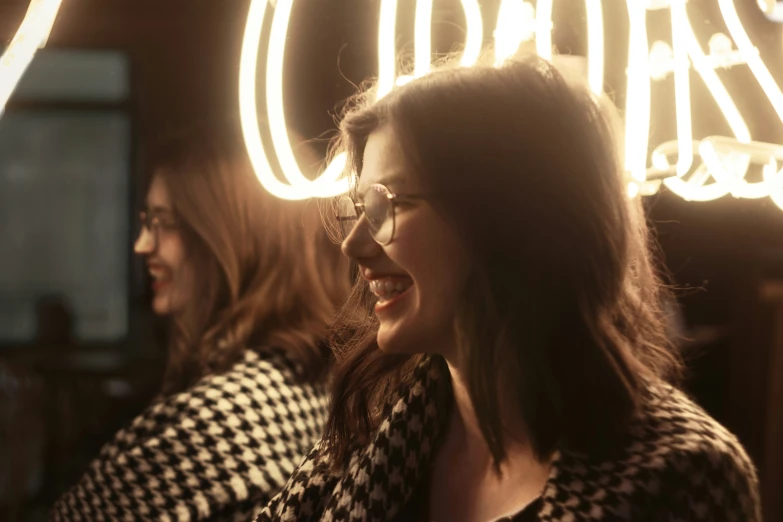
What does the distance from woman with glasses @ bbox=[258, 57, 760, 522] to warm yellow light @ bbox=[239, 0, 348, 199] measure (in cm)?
33

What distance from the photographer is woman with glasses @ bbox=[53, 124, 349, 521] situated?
2.18 meters

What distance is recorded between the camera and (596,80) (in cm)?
188

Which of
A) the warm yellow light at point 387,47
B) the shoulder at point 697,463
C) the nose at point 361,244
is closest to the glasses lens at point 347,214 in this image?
the nose at point 361,244

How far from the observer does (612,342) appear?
1.51m

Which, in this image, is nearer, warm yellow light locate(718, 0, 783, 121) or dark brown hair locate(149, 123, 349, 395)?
warm yellow light locate(718, 0, 783, 121)

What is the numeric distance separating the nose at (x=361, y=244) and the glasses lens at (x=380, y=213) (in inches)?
0.8

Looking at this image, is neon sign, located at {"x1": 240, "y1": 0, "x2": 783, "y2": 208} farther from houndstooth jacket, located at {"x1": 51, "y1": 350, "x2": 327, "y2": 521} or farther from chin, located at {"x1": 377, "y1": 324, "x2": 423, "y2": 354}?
houndstooth jacket, located at {"x1": 51, "y1": 350, "x2": 327, "y2": 521}

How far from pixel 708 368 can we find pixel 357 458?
280cm

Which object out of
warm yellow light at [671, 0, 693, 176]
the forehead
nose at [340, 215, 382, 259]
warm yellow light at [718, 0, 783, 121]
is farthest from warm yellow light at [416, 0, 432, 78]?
warm yellow light at [718, 0, 783, 121]

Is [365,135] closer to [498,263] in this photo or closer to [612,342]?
[498,263]

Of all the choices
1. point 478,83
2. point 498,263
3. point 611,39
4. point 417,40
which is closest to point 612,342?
point 498,263

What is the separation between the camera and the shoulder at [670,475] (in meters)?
1.39

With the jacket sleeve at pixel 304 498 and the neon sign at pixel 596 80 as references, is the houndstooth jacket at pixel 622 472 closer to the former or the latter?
the jacket sleeve at pixel 304 498

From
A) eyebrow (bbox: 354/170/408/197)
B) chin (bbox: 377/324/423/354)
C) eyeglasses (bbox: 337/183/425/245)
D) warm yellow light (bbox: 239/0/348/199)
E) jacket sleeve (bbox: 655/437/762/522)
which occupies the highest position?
warm yellow light (bbox: 239/0/348/199)
